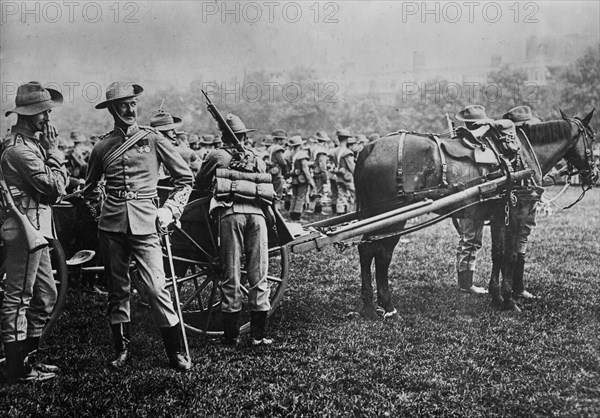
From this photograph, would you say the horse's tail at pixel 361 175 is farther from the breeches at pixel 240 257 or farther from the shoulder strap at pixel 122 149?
the shoulder strap at pixel 122 149

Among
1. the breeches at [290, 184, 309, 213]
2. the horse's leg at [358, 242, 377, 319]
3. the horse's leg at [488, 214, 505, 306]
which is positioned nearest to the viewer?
the horse's leg at [358, 242, 377, 319]

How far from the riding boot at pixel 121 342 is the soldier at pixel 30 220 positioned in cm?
47

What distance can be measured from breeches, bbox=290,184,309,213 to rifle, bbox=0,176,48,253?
9.61 m

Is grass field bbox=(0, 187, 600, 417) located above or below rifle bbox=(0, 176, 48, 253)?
below

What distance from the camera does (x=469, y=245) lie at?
24.2 ft

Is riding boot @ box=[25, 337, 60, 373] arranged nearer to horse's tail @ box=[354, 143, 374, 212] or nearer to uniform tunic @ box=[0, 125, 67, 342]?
uniform tunic @ box=[0, 125, 67, 342]

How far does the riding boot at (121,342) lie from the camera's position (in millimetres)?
4629

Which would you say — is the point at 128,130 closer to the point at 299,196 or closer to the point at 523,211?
the point at 523,211

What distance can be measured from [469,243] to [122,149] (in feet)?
15.2

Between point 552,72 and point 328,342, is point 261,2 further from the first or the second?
point 552,72

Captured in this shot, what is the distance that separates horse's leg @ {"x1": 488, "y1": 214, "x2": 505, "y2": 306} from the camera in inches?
255

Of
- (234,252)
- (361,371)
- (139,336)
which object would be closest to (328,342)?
(361,371)

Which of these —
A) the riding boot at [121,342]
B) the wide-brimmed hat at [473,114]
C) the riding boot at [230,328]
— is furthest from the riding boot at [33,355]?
the wide-brimmed hat at [473,114]

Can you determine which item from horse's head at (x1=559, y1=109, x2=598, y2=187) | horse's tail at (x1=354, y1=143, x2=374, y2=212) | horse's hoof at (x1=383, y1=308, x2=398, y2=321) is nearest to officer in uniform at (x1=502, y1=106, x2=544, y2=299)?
horse's head at (x1=559, y1=109, x2=598, y2=187)
